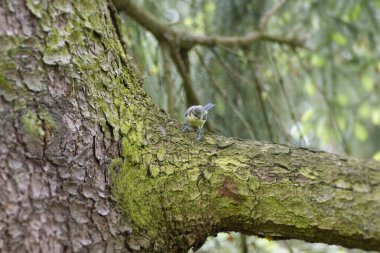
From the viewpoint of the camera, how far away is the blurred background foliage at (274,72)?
2.07m

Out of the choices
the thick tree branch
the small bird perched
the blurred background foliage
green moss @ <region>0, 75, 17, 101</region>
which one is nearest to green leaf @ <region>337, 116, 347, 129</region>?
the blurred background foliage

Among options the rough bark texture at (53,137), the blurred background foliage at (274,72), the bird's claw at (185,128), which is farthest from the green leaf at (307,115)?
the rough bark texture at (53,137)

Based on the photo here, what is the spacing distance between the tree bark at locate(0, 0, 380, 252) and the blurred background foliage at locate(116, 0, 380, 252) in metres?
0.66

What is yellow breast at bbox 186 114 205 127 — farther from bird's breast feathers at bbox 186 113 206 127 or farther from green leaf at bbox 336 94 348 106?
green leaf at bbox 336 94 348 106

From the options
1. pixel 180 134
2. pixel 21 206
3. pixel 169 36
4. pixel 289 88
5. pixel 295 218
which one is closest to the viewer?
pixel 21 206

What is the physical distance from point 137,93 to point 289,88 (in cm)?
197

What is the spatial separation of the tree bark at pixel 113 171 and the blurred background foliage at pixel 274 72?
2.17ft

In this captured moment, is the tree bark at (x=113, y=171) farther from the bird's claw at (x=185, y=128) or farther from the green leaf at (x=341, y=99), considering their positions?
the green leaf at (x=341, y=99)

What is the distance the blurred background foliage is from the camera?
2.07 m

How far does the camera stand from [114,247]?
983 mm

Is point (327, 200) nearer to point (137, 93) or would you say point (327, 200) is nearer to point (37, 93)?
point (137, 93)

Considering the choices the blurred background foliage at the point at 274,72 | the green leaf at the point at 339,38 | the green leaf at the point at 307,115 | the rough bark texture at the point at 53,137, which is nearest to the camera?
the rough bark texture at the point at 53,137

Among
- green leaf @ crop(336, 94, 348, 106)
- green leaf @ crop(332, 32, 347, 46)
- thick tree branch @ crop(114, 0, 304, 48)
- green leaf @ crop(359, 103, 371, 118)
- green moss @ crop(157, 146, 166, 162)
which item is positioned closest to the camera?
green moss @ crop(157, 146, 166, 162)

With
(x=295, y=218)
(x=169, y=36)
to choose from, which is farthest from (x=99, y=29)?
(x=169, y=36)
